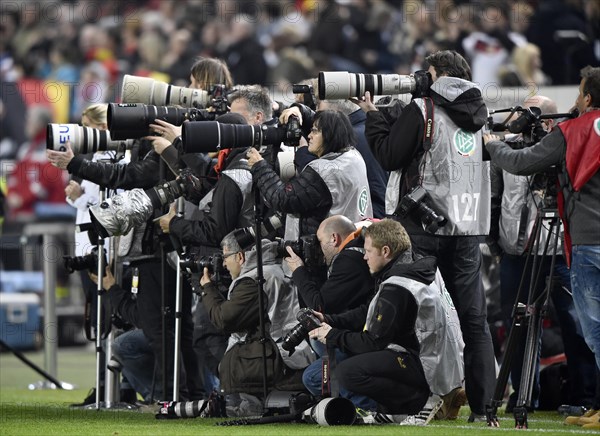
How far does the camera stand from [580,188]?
6125 millimetres

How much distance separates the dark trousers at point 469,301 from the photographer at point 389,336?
0.29m

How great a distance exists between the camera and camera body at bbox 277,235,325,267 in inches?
267

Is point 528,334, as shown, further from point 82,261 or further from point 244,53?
point 244,53

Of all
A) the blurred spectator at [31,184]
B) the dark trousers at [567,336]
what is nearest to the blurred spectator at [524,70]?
the dark trousers at [567,336]

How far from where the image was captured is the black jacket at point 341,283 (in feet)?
22.0

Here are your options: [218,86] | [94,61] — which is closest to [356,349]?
[218,86]

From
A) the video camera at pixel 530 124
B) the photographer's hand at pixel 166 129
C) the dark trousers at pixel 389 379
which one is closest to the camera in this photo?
the video camera at pixel 530 124

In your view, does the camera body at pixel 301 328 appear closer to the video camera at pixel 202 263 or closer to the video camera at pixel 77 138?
the video camera at pixel 202 263

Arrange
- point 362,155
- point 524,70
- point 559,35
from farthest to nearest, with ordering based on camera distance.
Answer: point 524,70 < point 559,35 < point 362,155

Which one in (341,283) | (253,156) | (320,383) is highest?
(253,156)

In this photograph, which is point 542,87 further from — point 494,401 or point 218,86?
point 494,401

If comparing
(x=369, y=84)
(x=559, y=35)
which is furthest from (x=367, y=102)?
(x=559, y=35)

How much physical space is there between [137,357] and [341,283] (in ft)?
6.72

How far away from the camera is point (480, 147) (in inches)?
271
